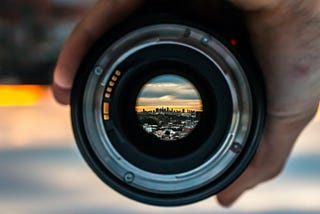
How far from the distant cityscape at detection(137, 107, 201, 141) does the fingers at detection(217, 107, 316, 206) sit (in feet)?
0.57

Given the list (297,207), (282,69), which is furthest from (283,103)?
(297,207)

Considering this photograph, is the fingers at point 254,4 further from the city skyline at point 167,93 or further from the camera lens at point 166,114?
the city skyline at point 167,93

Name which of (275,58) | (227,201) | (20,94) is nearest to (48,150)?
(20,94)

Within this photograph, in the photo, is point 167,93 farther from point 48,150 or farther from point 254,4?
point 48,150

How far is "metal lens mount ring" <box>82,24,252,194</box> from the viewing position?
1.87 m

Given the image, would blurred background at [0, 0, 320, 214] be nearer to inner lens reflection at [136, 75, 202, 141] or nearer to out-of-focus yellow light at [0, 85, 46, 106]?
out-of-focus yellow light at [0, 85, 46, 106]

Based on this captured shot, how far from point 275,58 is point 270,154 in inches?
9.1

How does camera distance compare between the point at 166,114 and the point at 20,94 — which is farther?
the point at 20,94

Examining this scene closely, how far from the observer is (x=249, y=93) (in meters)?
1.88

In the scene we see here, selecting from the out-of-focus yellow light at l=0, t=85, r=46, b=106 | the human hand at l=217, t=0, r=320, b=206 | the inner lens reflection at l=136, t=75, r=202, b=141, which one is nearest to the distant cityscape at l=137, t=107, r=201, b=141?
the inner lens reflection at l=136, t=75, r=202, b=141

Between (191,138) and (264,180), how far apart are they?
0.24 metres

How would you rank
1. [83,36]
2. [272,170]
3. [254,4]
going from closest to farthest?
[254,4], [83,36], [272,170]

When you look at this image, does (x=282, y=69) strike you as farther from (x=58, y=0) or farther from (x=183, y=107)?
(x=58, y=0)

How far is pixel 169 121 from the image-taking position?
1909mm
